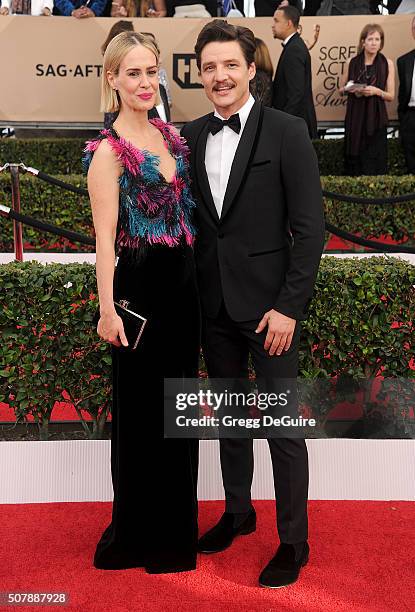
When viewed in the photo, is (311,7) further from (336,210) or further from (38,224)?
(38,224)

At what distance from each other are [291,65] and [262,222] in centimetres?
555

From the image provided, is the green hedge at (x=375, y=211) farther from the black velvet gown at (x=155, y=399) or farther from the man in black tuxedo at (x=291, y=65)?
the black velvet gown at (x=155, y=399)

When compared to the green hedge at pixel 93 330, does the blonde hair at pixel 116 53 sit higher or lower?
higher

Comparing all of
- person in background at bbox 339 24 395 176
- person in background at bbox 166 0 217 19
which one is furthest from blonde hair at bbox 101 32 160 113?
person in background at bbox 166 0 217 19

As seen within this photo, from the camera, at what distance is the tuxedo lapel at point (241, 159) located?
2.96 metres

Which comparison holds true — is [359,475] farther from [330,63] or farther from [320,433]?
[330,63]

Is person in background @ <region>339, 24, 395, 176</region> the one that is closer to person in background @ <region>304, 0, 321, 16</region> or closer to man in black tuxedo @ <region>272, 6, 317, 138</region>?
man in black tuxedo @ <region>272, 6, 317, 138</region>

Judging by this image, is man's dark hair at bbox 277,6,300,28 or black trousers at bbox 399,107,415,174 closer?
man's dark hair at bbox 277,6,300,28

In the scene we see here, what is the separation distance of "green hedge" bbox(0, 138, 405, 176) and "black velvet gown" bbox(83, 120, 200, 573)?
280 inches

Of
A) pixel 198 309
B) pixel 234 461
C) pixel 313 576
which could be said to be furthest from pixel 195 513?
pixel 198 309

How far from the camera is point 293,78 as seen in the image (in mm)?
8078

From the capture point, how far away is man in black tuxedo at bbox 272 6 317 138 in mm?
8062

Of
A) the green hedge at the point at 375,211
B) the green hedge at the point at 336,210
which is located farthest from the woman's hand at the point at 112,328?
the green hedge at the point at 375,211

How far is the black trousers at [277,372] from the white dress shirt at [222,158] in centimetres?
47
